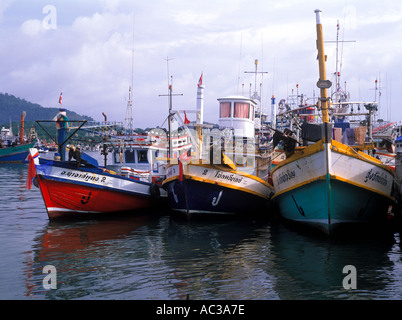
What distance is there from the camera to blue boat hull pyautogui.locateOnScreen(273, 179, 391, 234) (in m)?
15.7

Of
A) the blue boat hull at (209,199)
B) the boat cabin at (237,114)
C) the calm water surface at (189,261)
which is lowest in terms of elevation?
the calm water surface at (189,261)

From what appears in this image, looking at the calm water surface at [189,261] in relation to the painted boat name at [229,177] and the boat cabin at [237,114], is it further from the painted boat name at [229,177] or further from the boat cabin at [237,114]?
the boat cabin at [237,114]

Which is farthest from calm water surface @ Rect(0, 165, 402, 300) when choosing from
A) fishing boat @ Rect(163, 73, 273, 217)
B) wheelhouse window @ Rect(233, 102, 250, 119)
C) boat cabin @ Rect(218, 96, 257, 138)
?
wheelhouse window @ Rect(233, 102, 250, 119)

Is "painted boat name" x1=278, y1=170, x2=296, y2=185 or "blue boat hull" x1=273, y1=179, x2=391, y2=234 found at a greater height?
"painted boat name" x1=278, y1=170, x2=296, y2=185

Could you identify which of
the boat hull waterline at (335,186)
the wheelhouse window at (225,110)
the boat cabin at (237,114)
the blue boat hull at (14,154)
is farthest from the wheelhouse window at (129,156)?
the blue boat hull at (14,154)

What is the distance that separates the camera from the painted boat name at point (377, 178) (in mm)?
16359

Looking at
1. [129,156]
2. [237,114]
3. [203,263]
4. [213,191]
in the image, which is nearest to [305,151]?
[213,191]

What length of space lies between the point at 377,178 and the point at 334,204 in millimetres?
2373

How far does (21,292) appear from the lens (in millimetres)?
10797

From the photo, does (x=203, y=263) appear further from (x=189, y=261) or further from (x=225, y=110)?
(x=225, y=110)

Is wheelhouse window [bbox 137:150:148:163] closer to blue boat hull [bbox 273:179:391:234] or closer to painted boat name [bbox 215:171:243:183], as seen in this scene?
painted boat name [bbox 215:171:243:183]
